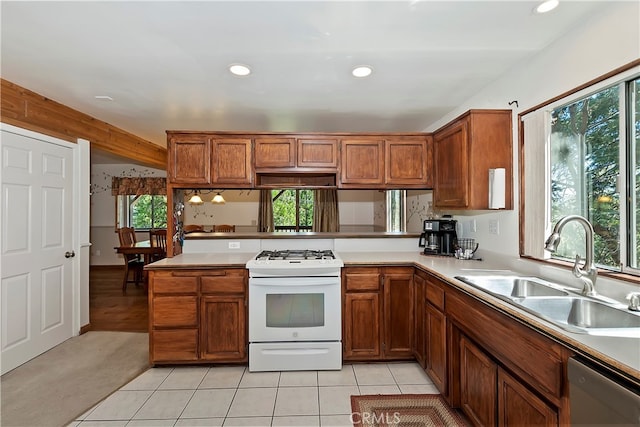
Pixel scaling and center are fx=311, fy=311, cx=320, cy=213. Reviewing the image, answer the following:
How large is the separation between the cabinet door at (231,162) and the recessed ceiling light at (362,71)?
1242 mm

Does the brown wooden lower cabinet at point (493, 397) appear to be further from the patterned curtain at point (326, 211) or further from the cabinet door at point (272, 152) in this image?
the patterned curtain at point (326, 211)

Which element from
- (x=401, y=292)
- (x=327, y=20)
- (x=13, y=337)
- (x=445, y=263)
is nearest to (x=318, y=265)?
(x=401, y=292)

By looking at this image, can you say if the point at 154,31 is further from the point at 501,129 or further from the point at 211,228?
the point at 211,228

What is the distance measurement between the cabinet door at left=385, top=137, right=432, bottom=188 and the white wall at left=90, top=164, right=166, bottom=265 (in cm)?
600

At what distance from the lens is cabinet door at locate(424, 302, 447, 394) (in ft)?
6.97

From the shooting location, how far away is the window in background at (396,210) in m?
4.90

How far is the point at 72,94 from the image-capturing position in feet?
9.13

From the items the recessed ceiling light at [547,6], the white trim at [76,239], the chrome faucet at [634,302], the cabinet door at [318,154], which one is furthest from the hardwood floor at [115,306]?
the recessed ceiling light at [547,6]

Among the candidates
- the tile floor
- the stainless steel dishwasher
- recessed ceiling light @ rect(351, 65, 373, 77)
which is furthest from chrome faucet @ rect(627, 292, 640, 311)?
recessed ceiling light @ rect(351, 65, 373, 77)

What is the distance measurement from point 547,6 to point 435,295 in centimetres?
182

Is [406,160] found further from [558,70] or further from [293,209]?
[293,209]

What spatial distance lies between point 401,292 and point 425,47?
1873mm

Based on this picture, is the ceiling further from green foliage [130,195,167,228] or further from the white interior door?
green foliage [130,195,167,228]

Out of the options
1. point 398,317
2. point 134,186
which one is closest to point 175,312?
point 398,317
